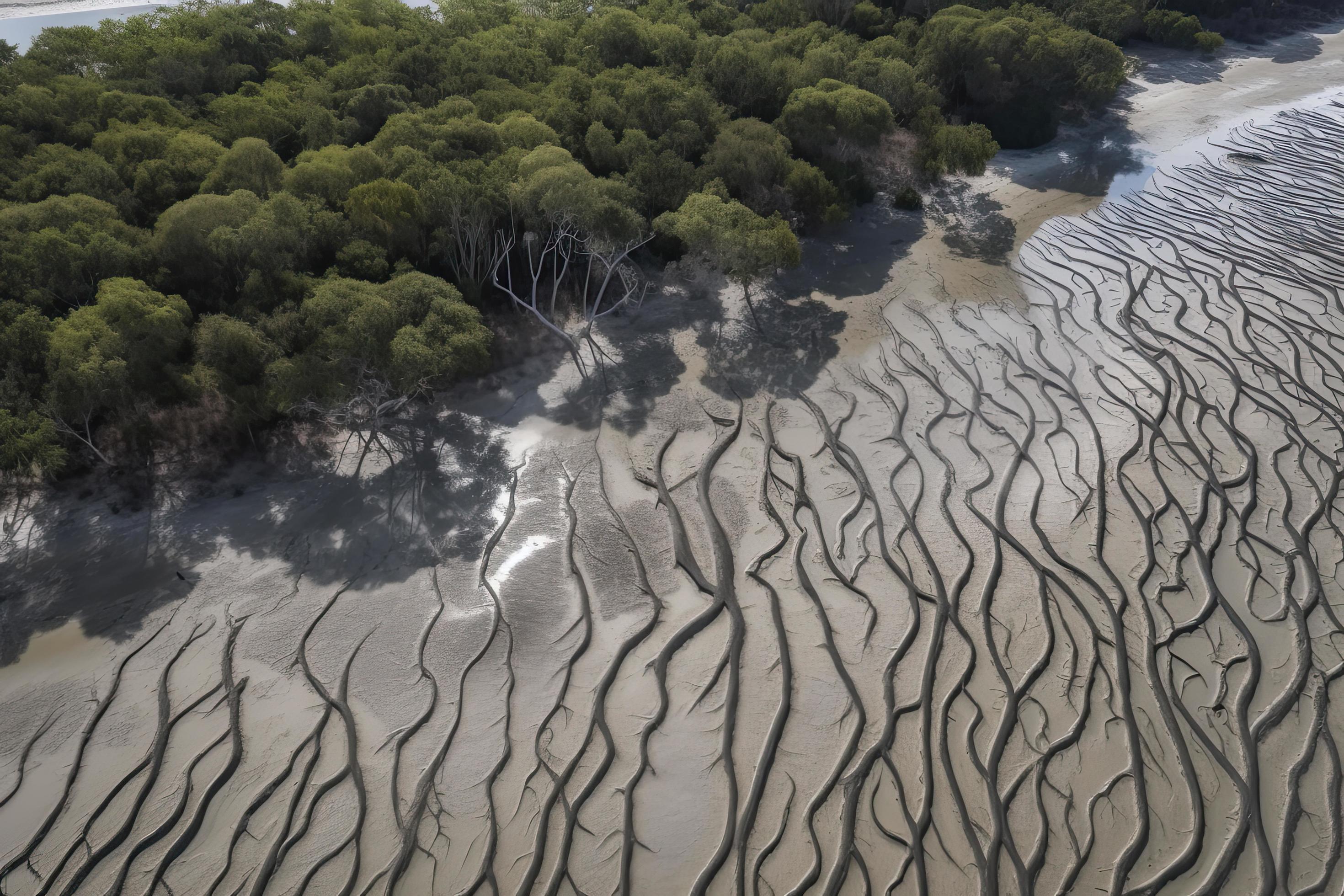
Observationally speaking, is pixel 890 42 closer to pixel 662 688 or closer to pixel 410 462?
pixel 410 462

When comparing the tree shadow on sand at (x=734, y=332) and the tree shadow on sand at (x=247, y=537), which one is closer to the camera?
the tree shadow on sand at (x=247, y=537)

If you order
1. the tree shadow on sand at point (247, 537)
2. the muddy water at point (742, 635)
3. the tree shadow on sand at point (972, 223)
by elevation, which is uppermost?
the tree shadow on sand at point (972, 223)

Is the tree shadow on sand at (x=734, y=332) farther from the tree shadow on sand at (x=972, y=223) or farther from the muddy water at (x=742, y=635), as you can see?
the tree shadow on sand at (x=972, y=223)

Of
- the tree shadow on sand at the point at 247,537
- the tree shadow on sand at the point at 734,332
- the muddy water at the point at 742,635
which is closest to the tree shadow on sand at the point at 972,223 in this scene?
the tree shadow on sand at the point at 734,332

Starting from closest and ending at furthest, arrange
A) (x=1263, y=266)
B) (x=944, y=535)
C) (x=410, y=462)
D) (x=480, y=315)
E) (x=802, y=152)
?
(x=944, y=535) < (x=410, y=462) < (x=480, y=315) < (x=1263, y=266) < (x=802, y=152)

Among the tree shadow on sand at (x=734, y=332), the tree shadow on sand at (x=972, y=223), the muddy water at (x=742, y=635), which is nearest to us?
the muddy water at (x=742, y=635)

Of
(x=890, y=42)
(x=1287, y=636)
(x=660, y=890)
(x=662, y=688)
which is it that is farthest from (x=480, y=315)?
(x=890, y=42)
